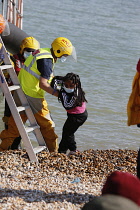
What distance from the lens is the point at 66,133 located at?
7.53m

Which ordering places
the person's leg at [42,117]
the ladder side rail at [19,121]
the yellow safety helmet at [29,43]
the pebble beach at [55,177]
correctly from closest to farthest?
1. the pebble beach at [55,177]
2. the ladder side rail at [19,121]
3. the person's leg at [42,117]
4. the yellow safety helmet at [29,43]

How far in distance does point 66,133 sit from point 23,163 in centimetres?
94

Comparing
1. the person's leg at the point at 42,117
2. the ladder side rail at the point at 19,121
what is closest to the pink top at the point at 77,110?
the person's leg at the point at 42,117

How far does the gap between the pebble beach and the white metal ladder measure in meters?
Answer: 0.13

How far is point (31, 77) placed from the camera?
7.51 m

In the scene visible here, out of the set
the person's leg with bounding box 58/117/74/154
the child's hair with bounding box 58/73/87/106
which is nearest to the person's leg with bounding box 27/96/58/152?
the person's leg with bounding box 58/117/74/154

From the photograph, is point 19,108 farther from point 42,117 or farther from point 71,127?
point 71,127

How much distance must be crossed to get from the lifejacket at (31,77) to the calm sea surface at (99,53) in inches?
108

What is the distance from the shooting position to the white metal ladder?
7086 mm

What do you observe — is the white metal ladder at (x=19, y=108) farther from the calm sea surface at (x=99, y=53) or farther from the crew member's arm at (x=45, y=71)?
the calm sea surface at (x=99, y=53)

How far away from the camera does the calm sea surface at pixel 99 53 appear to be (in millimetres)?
11262

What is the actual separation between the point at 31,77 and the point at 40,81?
329mm

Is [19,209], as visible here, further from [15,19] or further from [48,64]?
[15,19]

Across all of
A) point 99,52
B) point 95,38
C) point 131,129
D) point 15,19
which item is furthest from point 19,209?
point 95,38
